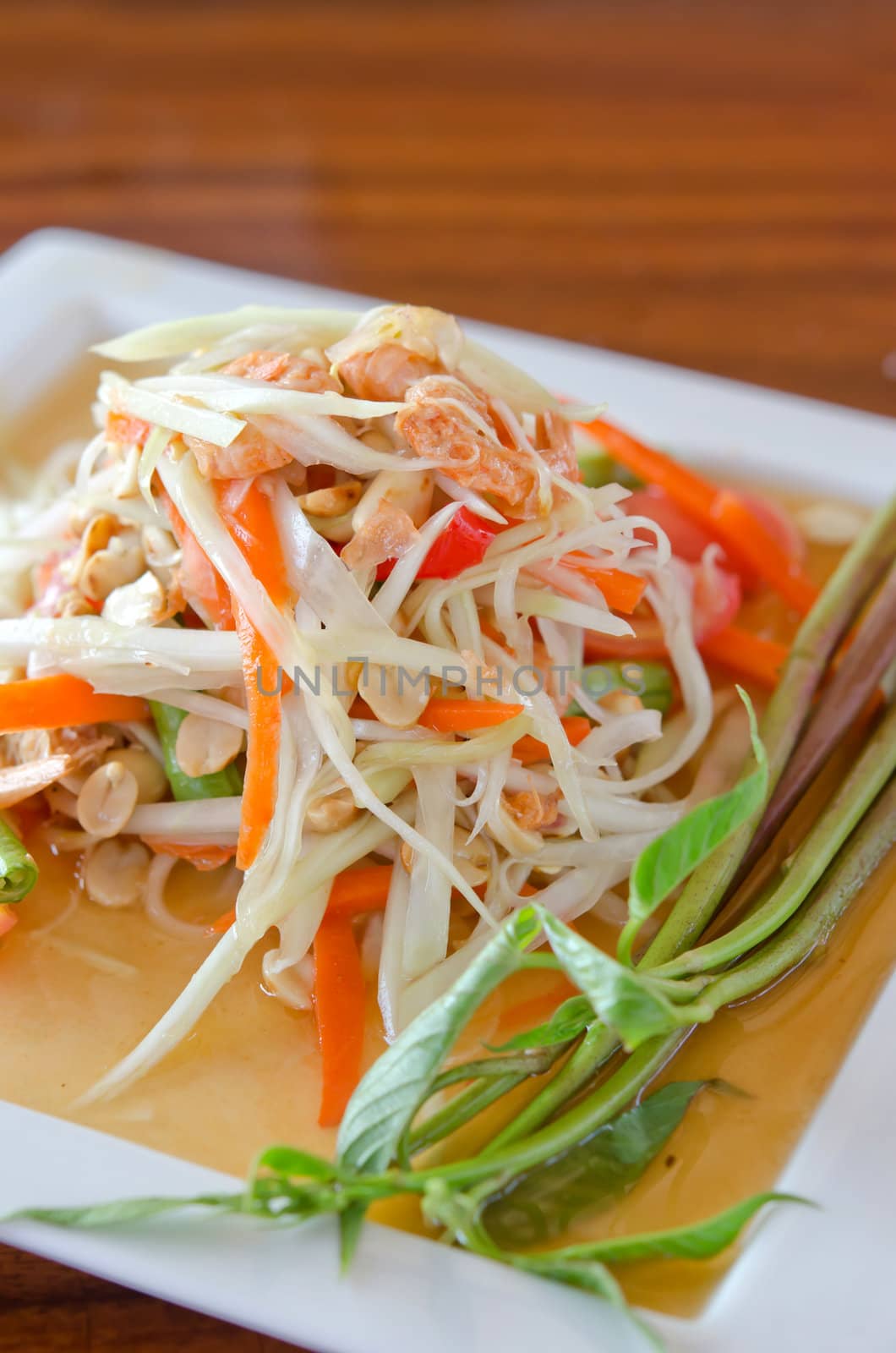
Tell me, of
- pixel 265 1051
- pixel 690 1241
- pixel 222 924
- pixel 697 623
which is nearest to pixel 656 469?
pixel 697 623

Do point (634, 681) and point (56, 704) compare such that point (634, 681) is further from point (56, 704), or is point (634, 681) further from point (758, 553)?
point (56, 704)

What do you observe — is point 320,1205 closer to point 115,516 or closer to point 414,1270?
point 414,1270

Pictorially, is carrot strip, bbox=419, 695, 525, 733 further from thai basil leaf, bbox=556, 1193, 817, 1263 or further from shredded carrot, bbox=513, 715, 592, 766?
thai basil leaf, bbox=556, 1193, 817, 1263

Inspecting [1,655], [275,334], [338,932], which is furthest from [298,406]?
[338,932]

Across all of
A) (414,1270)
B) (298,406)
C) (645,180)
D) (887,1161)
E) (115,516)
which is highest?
(645,180)

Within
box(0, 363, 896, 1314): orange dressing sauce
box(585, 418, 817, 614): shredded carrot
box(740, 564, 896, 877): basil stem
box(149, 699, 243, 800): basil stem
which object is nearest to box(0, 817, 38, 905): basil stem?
box(0, 363, 896, 1314): orange dressing sauce

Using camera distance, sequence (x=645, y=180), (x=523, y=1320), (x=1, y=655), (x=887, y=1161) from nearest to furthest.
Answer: (x=523, y=1320) < (x=887, y=1161) < (x=1, y=655) < (x=645, y=180)

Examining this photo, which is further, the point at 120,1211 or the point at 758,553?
the point at 758,553
